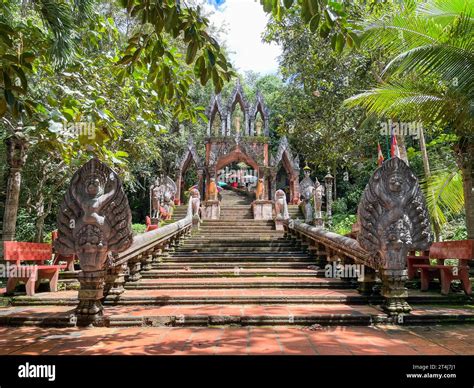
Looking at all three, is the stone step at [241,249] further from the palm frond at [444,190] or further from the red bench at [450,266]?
the red bench at [450,266]

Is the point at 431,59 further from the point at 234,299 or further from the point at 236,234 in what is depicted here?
the point at 236,234

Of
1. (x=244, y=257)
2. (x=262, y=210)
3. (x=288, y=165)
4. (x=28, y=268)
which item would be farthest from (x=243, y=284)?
(x=288, y=165)

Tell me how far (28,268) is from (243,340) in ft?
12.8

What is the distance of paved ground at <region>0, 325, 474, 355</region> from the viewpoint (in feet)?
10.4

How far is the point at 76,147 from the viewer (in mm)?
5738

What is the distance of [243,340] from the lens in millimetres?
3484

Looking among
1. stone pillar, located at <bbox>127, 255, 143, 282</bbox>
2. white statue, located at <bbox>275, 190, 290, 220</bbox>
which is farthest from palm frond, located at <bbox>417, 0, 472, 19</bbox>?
white statue, located at <bbox>275, 190, 290, 220</bbox>

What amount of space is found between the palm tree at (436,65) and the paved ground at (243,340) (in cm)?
Answer: 335

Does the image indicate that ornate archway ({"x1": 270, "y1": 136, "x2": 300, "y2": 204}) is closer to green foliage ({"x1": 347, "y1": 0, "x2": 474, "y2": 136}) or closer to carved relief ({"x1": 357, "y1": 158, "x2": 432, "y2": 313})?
green foliage ({"x1": 347, "y1": 0, "x2": 474, "y2": 136})

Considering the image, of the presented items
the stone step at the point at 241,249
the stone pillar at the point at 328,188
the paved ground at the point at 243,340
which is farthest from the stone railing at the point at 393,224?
the stone pillar at the point at 328,188

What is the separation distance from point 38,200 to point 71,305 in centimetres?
1102

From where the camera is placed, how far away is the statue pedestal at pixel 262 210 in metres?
17.0

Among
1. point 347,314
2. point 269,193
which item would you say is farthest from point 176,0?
point 269,193

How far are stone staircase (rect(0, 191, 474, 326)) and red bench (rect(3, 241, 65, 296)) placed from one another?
35 cm
